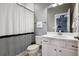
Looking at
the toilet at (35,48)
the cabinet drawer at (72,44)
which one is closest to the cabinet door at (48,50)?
the toilet at (35,48)

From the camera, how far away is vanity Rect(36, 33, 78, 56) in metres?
1.23

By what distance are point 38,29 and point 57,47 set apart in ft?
1.51

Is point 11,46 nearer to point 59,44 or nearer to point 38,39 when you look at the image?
point 38,39

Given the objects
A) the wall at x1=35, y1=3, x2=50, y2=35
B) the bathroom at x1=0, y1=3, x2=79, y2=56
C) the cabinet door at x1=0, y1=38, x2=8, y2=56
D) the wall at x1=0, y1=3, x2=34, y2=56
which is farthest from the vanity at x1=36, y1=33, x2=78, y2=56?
the cabinet door at x1=0, y1=38, x2=8, y2=56

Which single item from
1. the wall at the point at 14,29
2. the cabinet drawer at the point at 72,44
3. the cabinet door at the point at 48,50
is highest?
the wall at the point at 14,29

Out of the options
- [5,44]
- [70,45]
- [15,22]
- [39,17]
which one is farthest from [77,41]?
[5,44]

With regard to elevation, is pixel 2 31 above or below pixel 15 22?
below

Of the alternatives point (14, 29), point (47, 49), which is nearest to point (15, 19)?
point (14, 29)

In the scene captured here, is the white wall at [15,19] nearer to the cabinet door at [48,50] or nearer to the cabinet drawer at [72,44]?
the cabinet door at [48,50]

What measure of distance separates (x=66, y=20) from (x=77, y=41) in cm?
41

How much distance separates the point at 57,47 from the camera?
135 centimetres

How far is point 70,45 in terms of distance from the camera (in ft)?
4.10

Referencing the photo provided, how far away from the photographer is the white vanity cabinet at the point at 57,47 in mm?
1231

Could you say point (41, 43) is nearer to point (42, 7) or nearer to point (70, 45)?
point (70, 45)
